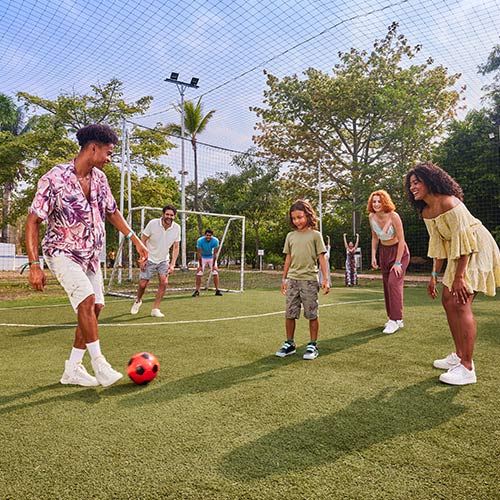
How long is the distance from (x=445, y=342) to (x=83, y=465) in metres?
3.92

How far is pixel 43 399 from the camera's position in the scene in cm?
289

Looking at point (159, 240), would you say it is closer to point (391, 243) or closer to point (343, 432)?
point (391, 243)

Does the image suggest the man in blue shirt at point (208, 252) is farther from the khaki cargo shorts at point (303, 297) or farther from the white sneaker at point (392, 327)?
the khaki cargo shorts at point (303, 297)

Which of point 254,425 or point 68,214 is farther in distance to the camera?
point 68,214

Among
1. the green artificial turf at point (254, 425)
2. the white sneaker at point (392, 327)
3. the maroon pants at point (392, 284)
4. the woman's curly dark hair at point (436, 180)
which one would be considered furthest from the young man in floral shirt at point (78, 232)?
A: the maroon pants at point (392, 284)

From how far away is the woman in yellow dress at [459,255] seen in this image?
3.10 meters

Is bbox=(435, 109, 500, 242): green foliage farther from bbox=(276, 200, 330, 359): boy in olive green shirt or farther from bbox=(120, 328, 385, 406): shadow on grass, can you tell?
bbox=(120, 328, 385, 406): shadow on grass

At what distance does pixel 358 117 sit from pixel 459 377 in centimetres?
2126

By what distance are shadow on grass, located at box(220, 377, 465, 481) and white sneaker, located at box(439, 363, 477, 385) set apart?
0.14 metres

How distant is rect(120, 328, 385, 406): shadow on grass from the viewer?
9.63ft

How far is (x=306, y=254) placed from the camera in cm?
423

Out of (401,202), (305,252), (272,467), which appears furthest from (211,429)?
(401,202)

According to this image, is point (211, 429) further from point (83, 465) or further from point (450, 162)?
point (450, 162)

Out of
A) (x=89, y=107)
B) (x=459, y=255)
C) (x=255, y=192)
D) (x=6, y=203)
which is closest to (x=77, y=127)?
(x=89, y=107)
